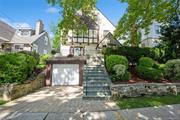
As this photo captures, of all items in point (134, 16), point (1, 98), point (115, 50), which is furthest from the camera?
point (115, 50)

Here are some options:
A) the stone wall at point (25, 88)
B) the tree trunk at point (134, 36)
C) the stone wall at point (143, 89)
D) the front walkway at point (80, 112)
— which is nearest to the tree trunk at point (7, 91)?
the stone wall at point (25, 88)

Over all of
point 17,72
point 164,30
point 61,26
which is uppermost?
point 61,26

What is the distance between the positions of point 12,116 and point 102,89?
6.12 metres

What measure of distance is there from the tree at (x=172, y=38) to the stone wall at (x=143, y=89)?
610 centimetres

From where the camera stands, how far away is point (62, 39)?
92.8 feet

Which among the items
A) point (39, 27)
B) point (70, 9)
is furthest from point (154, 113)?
point (39, 27)

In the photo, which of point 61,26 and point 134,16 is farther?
point 61,26

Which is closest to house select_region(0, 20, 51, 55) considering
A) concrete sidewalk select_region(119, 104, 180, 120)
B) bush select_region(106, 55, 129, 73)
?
bush select_region(106, 55, 129, 73)

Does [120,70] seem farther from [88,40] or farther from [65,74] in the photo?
[88,40]

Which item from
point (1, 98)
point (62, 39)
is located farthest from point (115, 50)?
point (62, 39)

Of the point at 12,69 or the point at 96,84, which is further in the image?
the point at 96,84

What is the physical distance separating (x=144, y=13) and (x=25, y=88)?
409 inches

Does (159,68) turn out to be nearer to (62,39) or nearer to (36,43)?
(62,39)

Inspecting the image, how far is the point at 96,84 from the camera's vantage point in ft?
42.5
